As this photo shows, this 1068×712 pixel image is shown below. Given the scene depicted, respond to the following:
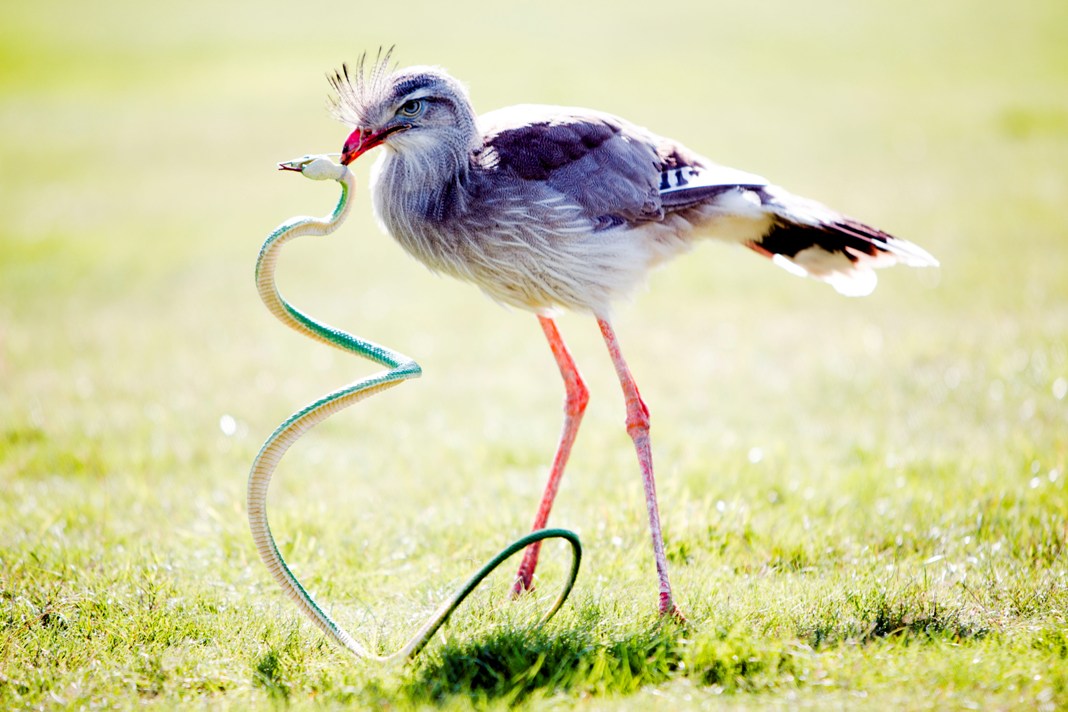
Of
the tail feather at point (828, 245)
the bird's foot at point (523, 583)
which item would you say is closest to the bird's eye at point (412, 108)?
the tail feather at point (828, 245)

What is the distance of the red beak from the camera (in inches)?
141

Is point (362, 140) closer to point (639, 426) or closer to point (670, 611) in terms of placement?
point (639, 426)

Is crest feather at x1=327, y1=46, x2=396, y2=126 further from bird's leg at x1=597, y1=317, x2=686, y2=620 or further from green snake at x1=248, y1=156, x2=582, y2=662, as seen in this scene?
bird's leg at x1=597, y1=317, x2=686, y2=620

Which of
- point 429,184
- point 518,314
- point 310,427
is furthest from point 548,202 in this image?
point 518,314

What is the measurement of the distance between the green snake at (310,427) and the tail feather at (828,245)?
5.31ft

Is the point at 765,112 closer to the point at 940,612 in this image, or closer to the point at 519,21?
the point at 519,21

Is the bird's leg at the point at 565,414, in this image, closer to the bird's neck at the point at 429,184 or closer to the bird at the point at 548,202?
the bird at the point at 548,202

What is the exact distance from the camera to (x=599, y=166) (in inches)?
154

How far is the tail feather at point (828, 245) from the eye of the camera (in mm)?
4004

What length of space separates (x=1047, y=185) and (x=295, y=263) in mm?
7483

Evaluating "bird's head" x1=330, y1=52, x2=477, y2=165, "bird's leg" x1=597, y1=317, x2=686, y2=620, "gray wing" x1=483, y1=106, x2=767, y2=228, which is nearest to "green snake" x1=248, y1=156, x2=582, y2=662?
"bird's head" x1=330, y1=52, x2=477, y2=165

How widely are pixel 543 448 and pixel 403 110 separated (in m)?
2.50

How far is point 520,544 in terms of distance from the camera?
330 cm

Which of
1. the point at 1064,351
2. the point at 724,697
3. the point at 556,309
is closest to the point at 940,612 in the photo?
the point at 724,697
